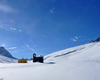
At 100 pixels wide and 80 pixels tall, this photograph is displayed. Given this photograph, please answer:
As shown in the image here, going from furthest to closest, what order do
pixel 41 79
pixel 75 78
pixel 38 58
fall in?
pixel 38 58
pixel 41 79
pixel 75 78

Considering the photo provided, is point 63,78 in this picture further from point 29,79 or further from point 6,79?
point 6,79

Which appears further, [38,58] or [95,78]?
[38,58]

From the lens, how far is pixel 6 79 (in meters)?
6.54

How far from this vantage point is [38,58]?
3469cm

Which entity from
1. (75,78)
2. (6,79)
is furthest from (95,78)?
(6,79)

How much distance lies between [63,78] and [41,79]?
4.21 ft

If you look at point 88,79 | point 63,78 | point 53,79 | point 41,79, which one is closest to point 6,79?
point 41,79

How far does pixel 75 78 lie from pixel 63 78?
2.22ft

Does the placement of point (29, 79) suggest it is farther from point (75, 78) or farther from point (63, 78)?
point (75, 78)

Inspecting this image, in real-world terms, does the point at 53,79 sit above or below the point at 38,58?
below

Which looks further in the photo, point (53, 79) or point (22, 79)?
point (22, 79)

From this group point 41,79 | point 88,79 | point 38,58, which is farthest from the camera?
point 38,58

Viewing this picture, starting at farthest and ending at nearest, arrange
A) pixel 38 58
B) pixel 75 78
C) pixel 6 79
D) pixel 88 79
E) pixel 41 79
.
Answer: pixel 38 58
pixel 6 79
pixel 41 79
pixel 75 78
pixel 88 79

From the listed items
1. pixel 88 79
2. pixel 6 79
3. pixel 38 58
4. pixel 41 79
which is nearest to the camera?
pixel 88 79
